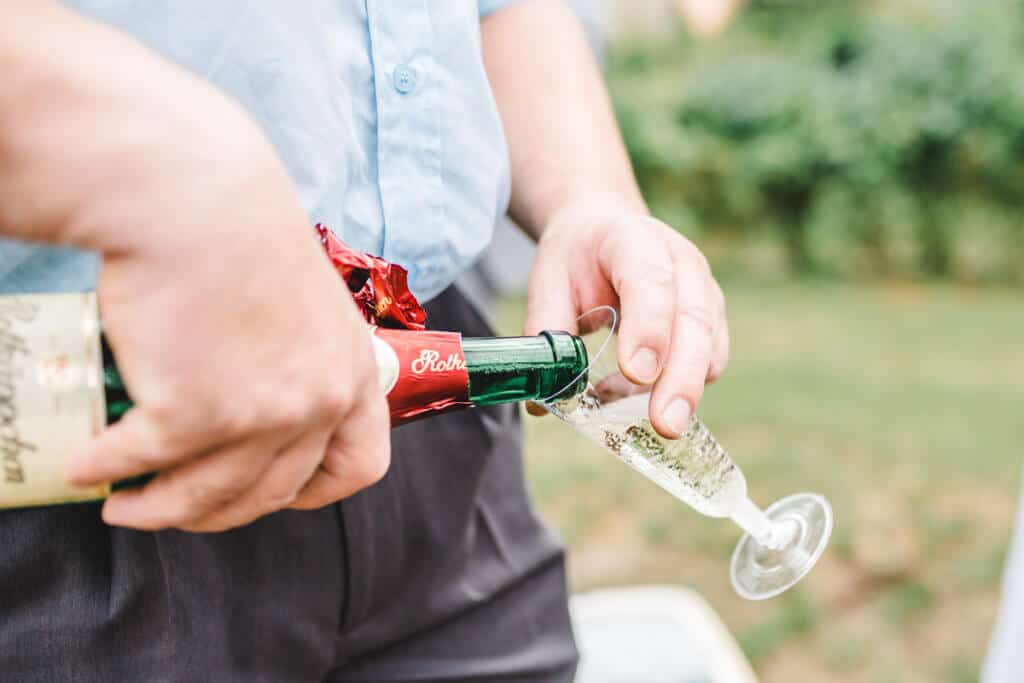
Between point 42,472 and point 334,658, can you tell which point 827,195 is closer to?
point 334,658

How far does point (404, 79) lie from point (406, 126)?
0.04 metres

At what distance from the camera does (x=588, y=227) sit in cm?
94

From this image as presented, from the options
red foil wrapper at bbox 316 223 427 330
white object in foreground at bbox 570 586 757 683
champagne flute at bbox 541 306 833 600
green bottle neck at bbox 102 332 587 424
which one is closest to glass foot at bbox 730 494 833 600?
champagne flute at bbox 541 306 833 600

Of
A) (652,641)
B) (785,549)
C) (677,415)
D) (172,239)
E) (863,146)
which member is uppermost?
(172,239)

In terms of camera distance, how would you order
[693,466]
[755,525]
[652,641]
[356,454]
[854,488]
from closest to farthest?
[356,454]
[693,466]
[755,525]
[652,641]
[854,488]

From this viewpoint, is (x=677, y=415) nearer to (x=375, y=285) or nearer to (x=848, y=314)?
(x=375, y=285)

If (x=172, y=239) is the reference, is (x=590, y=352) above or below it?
below

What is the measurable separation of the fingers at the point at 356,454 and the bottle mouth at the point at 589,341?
0.78 ft

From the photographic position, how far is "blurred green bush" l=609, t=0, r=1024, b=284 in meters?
5.68

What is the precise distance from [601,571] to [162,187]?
251cm

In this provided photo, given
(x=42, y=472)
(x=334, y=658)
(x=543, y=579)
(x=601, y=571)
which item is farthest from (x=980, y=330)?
(x=42, y=472)

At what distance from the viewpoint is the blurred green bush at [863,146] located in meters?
5.68

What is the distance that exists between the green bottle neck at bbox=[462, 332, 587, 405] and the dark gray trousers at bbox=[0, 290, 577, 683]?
0.21 metres

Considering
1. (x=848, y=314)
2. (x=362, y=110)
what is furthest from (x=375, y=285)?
(x=848, y=314)
